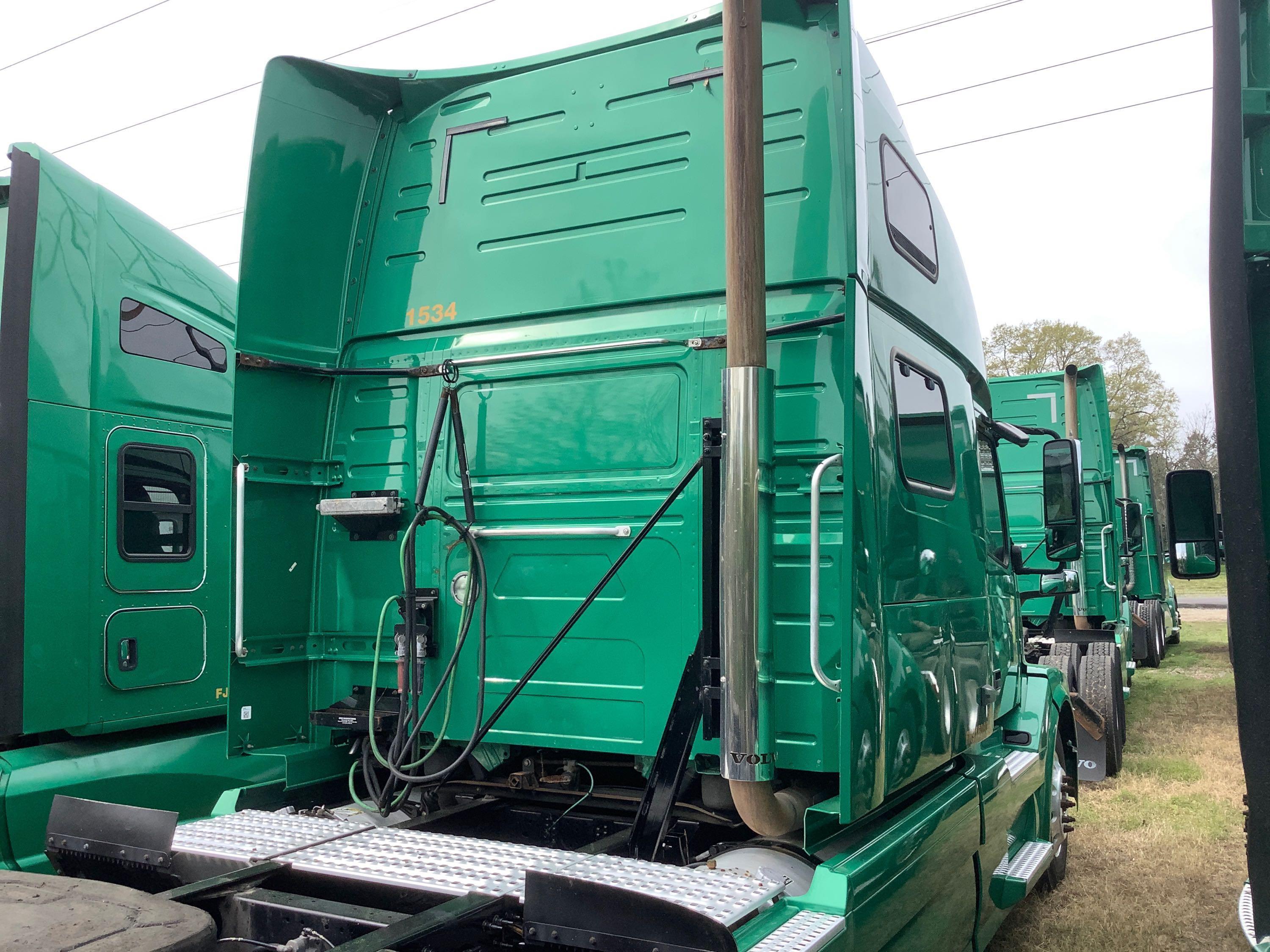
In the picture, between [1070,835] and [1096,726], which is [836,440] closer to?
[1070,835]

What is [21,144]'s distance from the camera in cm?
515

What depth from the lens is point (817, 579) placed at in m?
2.80

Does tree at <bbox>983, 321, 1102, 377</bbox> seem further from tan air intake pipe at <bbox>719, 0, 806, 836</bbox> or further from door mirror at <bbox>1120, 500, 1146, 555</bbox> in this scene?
tan air intake pipe at <bbox>719, 0, 806, 836</bbox>

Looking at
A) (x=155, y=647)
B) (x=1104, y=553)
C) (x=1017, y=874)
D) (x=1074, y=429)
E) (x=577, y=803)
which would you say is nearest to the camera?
(x=577, y=803)

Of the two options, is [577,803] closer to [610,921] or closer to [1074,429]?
[610,921]

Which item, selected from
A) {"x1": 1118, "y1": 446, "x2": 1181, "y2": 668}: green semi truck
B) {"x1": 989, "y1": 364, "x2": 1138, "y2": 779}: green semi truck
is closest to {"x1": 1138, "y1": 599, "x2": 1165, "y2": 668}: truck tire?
{"x1": 1118, "y1": 446, "x2": 1181, "y2": 668}: green semi truck

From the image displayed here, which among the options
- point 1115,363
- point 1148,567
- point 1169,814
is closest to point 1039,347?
point 1115,363

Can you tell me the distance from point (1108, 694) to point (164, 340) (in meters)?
7.72

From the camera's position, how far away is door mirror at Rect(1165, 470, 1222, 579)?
3.03 meters

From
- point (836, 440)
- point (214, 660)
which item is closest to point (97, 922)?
point (836, 440)

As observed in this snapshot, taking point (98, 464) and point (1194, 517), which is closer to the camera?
point (1194, 517)

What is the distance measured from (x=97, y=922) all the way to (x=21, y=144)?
4.57 m

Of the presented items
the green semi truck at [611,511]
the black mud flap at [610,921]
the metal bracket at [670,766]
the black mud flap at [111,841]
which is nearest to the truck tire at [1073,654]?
the green semi truck at [611,511]

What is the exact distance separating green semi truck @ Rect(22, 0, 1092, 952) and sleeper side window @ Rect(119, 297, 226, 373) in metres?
2.40
